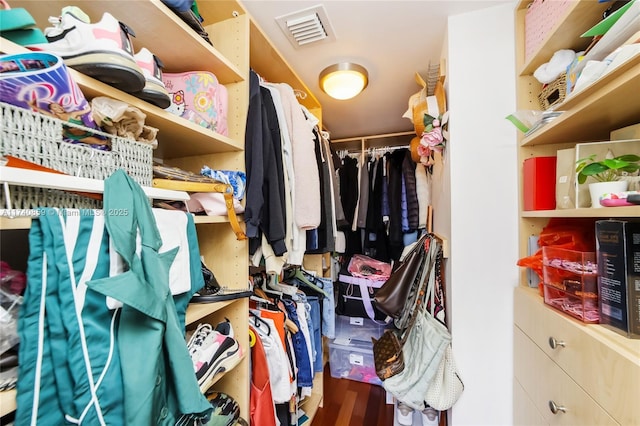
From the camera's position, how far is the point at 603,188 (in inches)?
25.0

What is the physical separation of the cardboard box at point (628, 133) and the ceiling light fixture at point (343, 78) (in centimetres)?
115

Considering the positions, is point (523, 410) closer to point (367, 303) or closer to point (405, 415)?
point (405, 415)

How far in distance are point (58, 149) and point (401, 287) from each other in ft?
4.43

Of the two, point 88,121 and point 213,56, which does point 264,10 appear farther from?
point 88,121

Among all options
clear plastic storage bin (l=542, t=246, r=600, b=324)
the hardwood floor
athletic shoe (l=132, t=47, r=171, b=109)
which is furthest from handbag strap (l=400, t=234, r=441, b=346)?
athletic shoe (l=132, t=47, r=171, b=109)

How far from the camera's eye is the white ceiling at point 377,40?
1.06 m

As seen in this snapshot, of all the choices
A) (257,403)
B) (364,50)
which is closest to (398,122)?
(364,50)

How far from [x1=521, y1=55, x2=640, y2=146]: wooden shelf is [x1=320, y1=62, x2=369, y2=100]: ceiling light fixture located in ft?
3.09

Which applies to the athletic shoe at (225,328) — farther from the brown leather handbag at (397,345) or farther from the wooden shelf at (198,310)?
the brown leather handbag at (397,345)

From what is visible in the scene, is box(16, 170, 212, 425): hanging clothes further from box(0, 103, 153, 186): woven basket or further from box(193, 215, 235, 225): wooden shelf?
box(193, 215, 235, 225): wooden shelf

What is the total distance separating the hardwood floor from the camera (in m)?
1.49

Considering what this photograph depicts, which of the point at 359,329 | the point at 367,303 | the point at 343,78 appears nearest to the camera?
the point at 343,78

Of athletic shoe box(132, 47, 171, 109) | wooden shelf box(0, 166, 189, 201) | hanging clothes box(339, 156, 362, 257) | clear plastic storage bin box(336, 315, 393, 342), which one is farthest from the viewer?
hanging clothes box(339, 156, 362, 257)

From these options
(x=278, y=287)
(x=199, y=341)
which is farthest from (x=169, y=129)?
(x=278, y=287)
